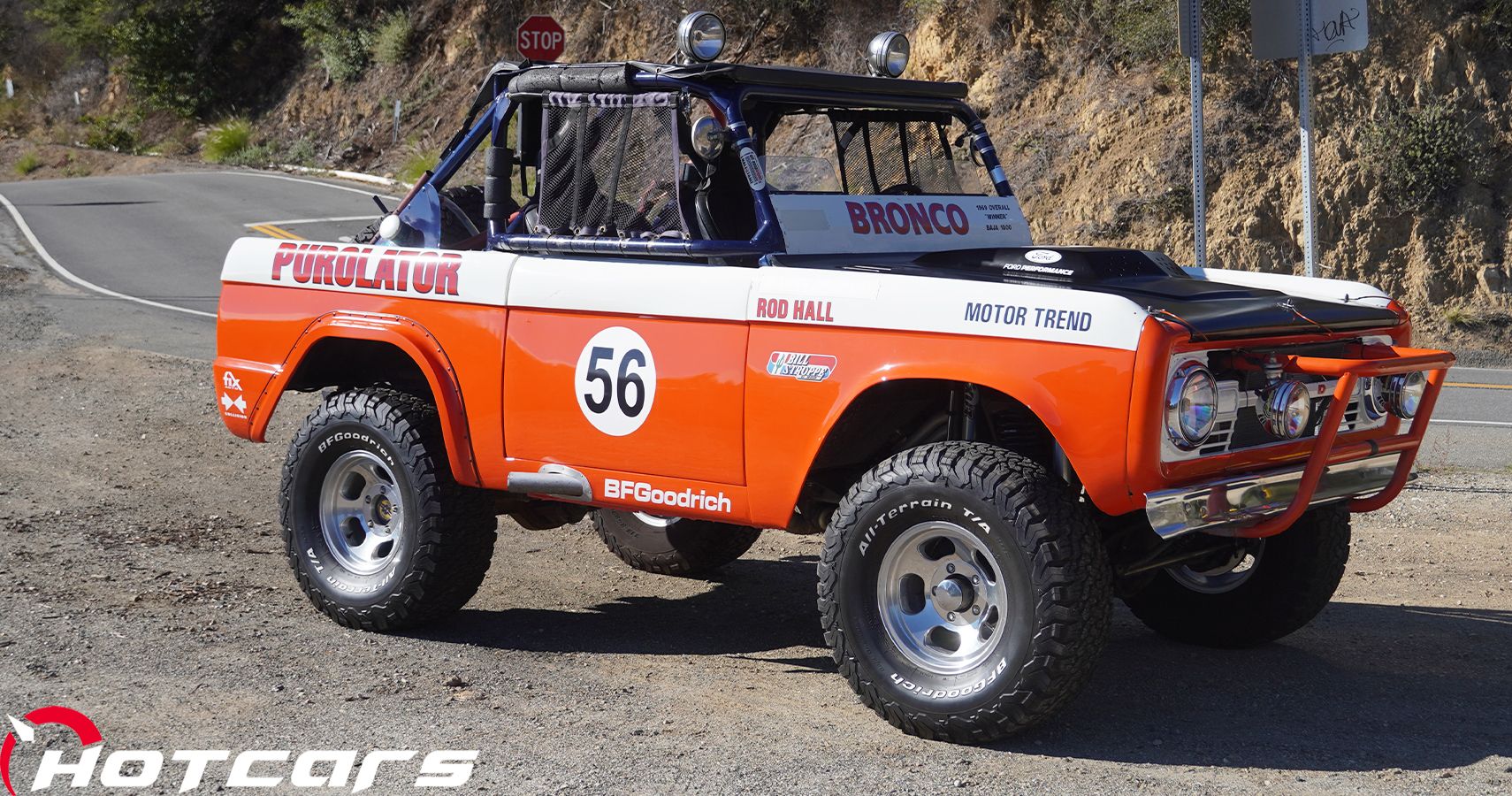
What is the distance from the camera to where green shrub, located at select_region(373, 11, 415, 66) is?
36406 millimetres

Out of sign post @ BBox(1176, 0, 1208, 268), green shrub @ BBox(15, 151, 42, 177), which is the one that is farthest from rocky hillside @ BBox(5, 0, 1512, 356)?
green shrub @ BBox(15, 151, 42, 177)

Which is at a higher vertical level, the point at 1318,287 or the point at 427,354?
the point at 1318,287

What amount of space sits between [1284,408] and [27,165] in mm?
38501

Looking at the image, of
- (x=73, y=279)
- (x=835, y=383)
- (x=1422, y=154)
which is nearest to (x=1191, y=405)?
(x=835, y=383)

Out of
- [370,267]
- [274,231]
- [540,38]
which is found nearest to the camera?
[370,267]

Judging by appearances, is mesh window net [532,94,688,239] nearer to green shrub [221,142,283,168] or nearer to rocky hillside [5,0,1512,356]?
rocky hillside [5,0,1512,356]

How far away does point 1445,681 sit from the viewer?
555 cm

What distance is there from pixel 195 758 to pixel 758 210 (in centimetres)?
268

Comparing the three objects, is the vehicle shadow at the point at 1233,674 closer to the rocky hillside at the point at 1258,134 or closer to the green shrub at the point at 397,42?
the rocky hillside at the point at 1258,134

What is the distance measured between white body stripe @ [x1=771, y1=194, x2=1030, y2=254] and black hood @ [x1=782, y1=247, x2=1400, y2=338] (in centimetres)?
9

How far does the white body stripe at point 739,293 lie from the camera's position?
4.54 metres

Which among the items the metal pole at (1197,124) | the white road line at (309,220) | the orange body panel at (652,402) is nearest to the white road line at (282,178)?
the white road line at (309,220)

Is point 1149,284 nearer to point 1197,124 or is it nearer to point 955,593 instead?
point 955,593

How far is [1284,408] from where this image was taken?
4.75 metres
